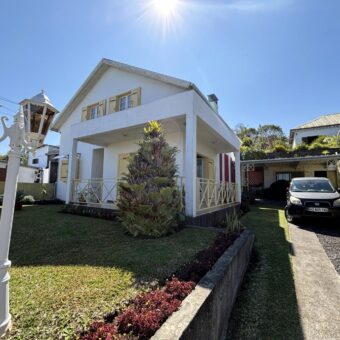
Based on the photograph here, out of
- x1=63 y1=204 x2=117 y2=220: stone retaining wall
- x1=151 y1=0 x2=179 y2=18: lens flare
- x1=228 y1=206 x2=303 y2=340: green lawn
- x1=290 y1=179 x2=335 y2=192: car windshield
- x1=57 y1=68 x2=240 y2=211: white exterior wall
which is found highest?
x1=151 y1=0 x2=179 y2=18: lens flare

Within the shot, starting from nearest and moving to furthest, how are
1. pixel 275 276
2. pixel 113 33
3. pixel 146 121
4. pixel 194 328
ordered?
pixel 194 328 < pixel 275 276 < pixel 146 121 < pixel 113 33

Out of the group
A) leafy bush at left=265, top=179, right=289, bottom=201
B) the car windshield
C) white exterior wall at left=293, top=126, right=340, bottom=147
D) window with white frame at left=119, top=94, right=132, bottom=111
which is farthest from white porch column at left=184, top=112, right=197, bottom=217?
white exterior wall at left=293, top=126, right=340, bottom=147

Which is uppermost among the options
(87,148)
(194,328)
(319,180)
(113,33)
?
(113,33)

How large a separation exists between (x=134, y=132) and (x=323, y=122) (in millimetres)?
23415

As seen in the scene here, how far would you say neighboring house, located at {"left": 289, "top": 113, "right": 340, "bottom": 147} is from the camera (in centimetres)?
2091

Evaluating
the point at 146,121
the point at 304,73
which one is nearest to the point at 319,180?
the point at 304,73

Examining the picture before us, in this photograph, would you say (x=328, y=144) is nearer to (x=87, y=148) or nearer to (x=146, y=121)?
(x=146, y=121)

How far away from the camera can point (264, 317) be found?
2834 mm

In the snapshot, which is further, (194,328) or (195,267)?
(195,267)

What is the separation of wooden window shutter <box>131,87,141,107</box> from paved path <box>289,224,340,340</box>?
7.89 meters

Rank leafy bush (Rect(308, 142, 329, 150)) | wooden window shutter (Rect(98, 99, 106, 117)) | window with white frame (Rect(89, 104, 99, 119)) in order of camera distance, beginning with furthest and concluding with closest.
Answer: leafy bush (Rect(308, 142, 329, 150)), window with white frame (Rect(89, 104, 99, 119)), wooden window shutter (Rect(98, 99, 106, 117))

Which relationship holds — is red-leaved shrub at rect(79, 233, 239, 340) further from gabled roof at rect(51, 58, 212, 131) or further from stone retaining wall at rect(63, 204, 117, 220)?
gabled roof at rect(51, 58, 212, 131)

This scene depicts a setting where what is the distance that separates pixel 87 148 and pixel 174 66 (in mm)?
6411

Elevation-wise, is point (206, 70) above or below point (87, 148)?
above
